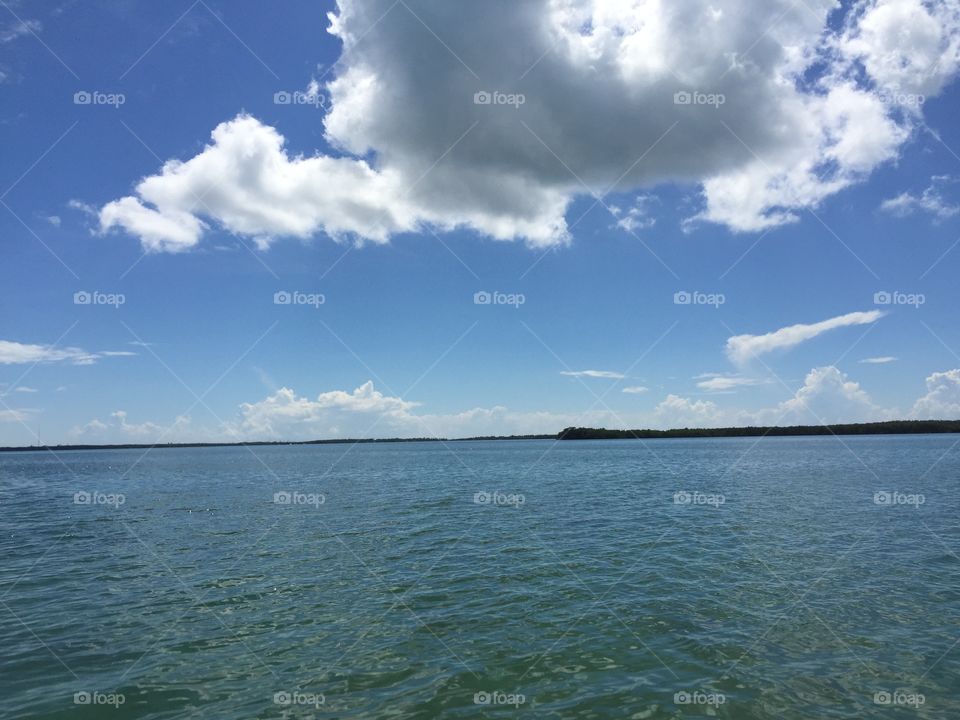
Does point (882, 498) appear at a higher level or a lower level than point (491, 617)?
lower

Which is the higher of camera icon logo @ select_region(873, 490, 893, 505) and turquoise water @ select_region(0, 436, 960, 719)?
turquoise water @ select_region(0, 436, 960, 719)

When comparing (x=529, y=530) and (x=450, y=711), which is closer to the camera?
(x=450, y=711)

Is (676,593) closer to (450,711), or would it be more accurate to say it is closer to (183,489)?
(450,711)

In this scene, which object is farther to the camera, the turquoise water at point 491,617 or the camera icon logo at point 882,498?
the camera icon logo at point 882,498

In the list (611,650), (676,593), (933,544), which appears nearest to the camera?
(611,650)

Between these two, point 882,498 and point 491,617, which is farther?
point 882,498

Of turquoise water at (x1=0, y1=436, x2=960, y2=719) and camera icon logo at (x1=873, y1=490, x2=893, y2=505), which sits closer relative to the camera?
turquoise water at (x1=0, y1=436, x2=960, y2=719)

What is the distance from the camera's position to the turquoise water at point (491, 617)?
11844 millimetres

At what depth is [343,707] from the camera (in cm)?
1145

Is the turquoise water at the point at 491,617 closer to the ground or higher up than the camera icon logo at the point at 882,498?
higher up

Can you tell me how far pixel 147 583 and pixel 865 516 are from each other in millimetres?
42426

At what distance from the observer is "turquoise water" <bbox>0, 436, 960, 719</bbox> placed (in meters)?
11.8

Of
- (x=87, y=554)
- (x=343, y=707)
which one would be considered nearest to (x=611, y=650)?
(x=343, y=707)

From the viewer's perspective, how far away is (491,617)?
1675 cm
